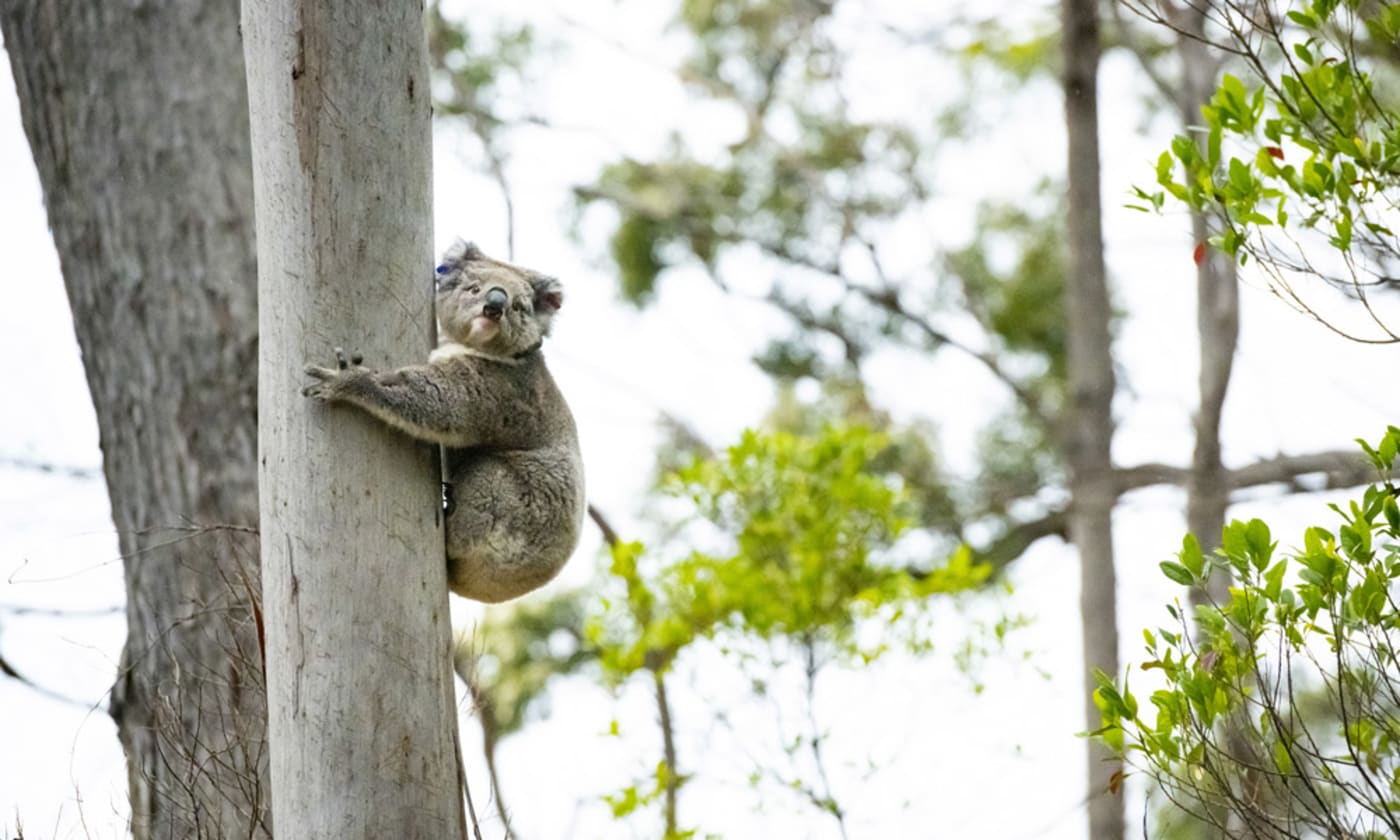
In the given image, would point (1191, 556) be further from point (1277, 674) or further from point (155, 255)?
point (155, 255)

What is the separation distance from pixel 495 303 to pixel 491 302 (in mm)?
12

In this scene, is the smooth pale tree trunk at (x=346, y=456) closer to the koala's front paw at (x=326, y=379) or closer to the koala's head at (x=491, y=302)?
the koala's front paw at (x=326, y=379)

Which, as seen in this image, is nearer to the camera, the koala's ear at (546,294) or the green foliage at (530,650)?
the koala's ear at (546,294)

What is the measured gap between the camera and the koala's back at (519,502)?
379 centimetres

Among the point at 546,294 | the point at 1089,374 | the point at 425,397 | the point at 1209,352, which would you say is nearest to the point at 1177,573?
the point at 425,397

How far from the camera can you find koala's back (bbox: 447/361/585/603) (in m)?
3.79

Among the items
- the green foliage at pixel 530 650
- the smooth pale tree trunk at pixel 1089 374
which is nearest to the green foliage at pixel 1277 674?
the smooth pale tree trunk at pixel 1089 374

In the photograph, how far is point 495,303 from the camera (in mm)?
3836

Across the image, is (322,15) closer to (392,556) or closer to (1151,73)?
(392,556)

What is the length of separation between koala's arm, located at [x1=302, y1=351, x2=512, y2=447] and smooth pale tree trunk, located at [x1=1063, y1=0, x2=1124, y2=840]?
153 inches

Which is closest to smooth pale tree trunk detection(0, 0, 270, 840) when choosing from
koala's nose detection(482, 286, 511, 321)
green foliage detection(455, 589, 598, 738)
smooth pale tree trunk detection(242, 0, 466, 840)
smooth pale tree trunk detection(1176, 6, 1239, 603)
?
koala's nose detection(482, 286, 511, 321)

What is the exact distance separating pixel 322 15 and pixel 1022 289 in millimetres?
7719

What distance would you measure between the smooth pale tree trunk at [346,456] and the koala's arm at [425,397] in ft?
0.15

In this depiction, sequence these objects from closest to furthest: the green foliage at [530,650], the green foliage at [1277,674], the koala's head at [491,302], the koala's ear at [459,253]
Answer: the green foliage at [1277,674] → the koala's head at [491,302] → the koala's ear at [459,253] → the green foliage at [530,650]
